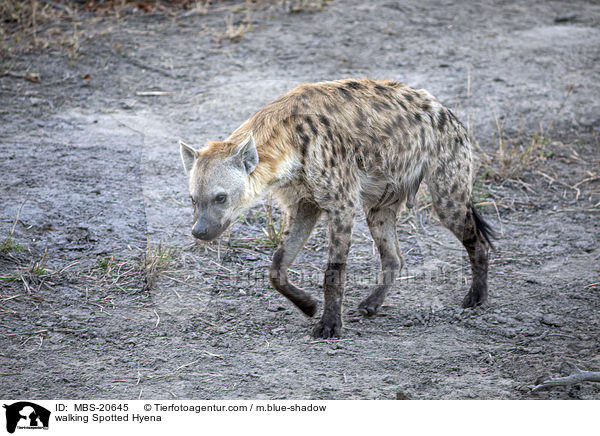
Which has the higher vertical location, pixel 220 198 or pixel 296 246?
pixel 220 198

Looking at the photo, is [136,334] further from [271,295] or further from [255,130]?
[255,130]

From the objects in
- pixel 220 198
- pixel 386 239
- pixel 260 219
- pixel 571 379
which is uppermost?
pixel 220 198

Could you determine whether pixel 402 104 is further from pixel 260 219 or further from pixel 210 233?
pixel 260 219

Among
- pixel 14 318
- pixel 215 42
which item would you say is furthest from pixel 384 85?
pixel 215 42

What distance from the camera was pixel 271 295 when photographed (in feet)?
11.4

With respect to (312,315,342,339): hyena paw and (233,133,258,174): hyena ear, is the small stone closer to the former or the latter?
(312,315,342,339): hyena paw

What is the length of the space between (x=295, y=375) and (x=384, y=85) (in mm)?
1472

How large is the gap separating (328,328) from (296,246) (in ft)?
1.35

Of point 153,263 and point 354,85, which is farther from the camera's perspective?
point 153,263

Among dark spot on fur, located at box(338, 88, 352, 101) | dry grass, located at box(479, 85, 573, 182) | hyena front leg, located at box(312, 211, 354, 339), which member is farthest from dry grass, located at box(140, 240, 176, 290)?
dry grass, located at box(479, 85, 573, 182)

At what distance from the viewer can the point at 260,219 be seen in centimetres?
423

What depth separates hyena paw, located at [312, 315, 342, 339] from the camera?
3045 millimetres
